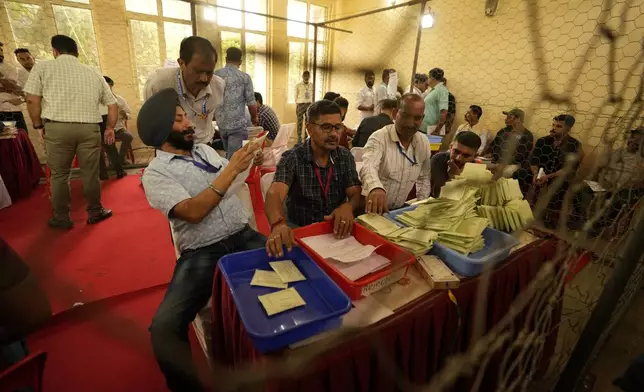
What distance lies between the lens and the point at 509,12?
491 centimetres

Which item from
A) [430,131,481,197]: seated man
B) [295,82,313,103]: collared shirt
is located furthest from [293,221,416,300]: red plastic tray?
[295,82,313,103]: collared shirt

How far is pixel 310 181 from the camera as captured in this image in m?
1.82

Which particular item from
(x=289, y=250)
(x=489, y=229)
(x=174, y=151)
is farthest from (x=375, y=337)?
(x=174, y=151)

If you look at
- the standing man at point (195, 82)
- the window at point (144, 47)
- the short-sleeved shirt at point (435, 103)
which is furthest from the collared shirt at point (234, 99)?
the window at point (144, 47)

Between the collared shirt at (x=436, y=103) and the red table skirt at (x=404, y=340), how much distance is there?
382 cm

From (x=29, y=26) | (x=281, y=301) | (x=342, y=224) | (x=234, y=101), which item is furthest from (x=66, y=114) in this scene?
(x=29, y=26)

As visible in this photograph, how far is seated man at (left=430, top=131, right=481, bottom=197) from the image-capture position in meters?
2.08

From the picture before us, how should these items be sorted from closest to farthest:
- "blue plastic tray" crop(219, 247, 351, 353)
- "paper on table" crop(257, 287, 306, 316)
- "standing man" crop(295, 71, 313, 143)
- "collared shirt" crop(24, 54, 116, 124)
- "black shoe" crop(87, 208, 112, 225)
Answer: "blue plastic tray" crop(219, 247, 351, 353)
"paper on table" crop(257, 287, 306, 316)
"collared shirt" crop(24, 54, 116, 124)
"black shoe" crop(87, 208, 112, 225)
"standing man" crop(295, 71, 313, 143)

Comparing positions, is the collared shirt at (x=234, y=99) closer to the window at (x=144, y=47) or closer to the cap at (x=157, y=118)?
the cap at (x=157, y=118)

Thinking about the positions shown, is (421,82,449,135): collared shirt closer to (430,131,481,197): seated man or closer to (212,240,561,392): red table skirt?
(430,131,481,197): seated man

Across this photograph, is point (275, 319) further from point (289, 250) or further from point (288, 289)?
point (289, 250)

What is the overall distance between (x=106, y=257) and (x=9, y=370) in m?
1.71

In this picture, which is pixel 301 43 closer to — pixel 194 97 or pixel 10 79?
pixel 10 79

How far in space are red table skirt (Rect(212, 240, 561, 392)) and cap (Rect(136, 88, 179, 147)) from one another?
0.71 meters
